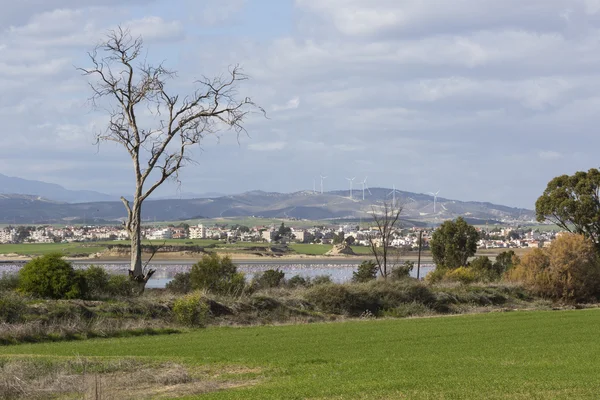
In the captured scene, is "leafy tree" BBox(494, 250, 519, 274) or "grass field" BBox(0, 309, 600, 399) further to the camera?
"leafy tree" BBox(494, 250, 519, 274)

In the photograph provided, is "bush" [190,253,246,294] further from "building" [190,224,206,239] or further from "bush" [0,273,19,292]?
"building" [190,224,206,239]

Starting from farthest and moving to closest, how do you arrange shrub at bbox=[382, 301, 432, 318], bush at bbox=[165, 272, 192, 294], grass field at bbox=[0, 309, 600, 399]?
1. bush at bbox=[165, 272, 192, 294]
2. shrub at bbox=[382, 301, 432, 318]
3. grass field at bbox=[0, 309, 600, 399]

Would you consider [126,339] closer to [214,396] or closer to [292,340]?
[292,340]

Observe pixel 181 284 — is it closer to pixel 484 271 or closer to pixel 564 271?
pixel 564 271

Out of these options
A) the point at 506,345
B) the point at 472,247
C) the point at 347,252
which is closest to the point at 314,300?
the point at 506,345

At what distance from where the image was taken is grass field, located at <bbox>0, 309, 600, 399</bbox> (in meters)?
16.1

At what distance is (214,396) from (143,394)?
5.82ft

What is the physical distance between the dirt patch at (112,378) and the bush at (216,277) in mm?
20922

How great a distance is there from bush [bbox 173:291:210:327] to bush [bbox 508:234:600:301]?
2731cm

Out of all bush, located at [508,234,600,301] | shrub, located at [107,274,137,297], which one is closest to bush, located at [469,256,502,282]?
bush, located at [508,234,600,301]

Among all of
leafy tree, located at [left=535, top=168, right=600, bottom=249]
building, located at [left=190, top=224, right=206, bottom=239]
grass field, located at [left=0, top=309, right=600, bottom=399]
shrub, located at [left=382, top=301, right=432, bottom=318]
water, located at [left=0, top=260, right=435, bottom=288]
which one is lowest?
water, located at [left=0, top=260, right=435, bottom=288]

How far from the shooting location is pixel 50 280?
3306cm

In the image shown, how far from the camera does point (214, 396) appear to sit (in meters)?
16.0

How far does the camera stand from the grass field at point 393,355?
1614 centimetres
